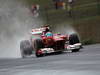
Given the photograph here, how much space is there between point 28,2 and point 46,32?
28916 mm

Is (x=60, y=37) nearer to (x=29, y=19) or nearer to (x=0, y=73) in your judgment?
(x=0, y=73)

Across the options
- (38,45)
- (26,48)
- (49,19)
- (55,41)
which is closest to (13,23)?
(49,19)

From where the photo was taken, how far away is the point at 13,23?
46.6 meters

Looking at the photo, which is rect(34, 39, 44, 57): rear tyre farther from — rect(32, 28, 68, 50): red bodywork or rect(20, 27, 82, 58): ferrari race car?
rect(32, 28, 68, 50): red bodywork

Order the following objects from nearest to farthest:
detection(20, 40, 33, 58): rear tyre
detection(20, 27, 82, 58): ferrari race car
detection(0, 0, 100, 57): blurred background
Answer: detection(20, 27, 82, 58): ferrari race car
detection(20, 40, 33, 58): rear tyre
detection(0, 0, 100, 57): blurred background

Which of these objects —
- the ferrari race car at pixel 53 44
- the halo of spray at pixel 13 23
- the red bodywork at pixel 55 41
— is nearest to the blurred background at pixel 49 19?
the halo of spray at pixel 13 23

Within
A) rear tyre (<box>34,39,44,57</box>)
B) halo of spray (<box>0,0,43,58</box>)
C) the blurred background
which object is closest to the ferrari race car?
rear tyre (<box>34,39,44,57</box>)

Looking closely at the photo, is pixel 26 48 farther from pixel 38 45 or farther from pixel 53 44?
pixel 53 44

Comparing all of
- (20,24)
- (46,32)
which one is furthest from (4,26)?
(46,32)

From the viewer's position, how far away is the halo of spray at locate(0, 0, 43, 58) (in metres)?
38.4

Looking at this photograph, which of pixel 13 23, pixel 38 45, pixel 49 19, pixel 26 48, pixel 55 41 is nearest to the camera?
pixel 55 41

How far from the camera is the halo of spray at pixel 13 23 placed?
3844 cm

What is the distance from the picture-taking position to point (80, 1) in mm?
54500

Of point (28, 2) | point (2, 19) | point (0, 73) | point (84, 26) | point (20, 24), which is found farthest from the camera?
point (28, 2)
